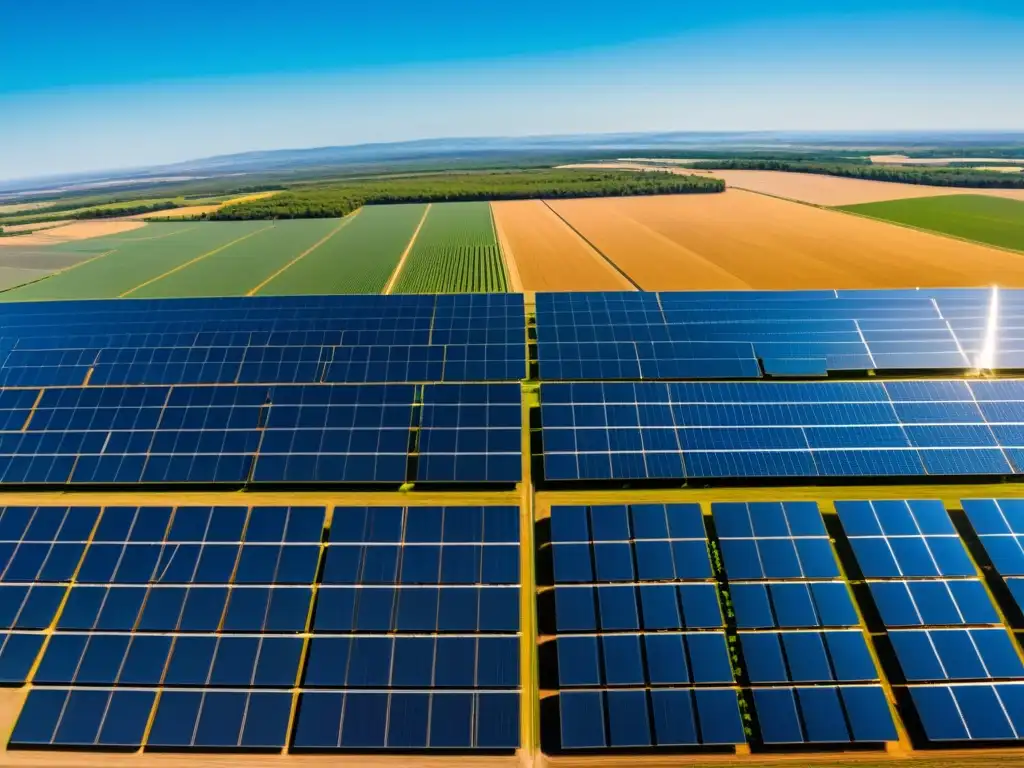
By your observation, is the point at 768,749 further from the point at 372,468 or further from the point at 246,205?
the point at 246,205

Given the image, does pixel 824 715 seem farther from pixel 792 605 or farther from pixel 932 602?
pixel 932 602

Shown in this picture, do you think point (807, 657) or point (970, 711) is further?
point (807, 657)

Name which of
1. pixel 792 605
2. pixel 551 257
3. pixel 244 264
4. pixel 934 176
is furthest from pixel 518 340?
pixel 934 176

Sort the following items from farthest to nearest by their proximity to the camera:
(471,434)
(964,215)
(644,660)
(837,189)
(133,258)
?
(837,189)
(964,215)
(133,258)
(471,434)
(644,660)

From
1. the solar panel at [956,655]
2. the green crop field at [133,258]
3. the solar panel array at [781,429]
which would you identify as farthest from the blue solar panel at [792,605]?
the green crop field at [133,258]

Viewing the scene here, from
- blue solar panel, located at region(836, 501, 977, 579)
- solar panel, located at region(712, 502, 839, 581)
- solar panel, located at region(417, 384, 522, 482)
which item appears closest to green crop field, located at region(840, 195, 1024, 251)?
blue solar panel, located at region(836, 501, 977, 579)

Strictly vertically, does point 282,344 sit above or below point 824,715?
above
